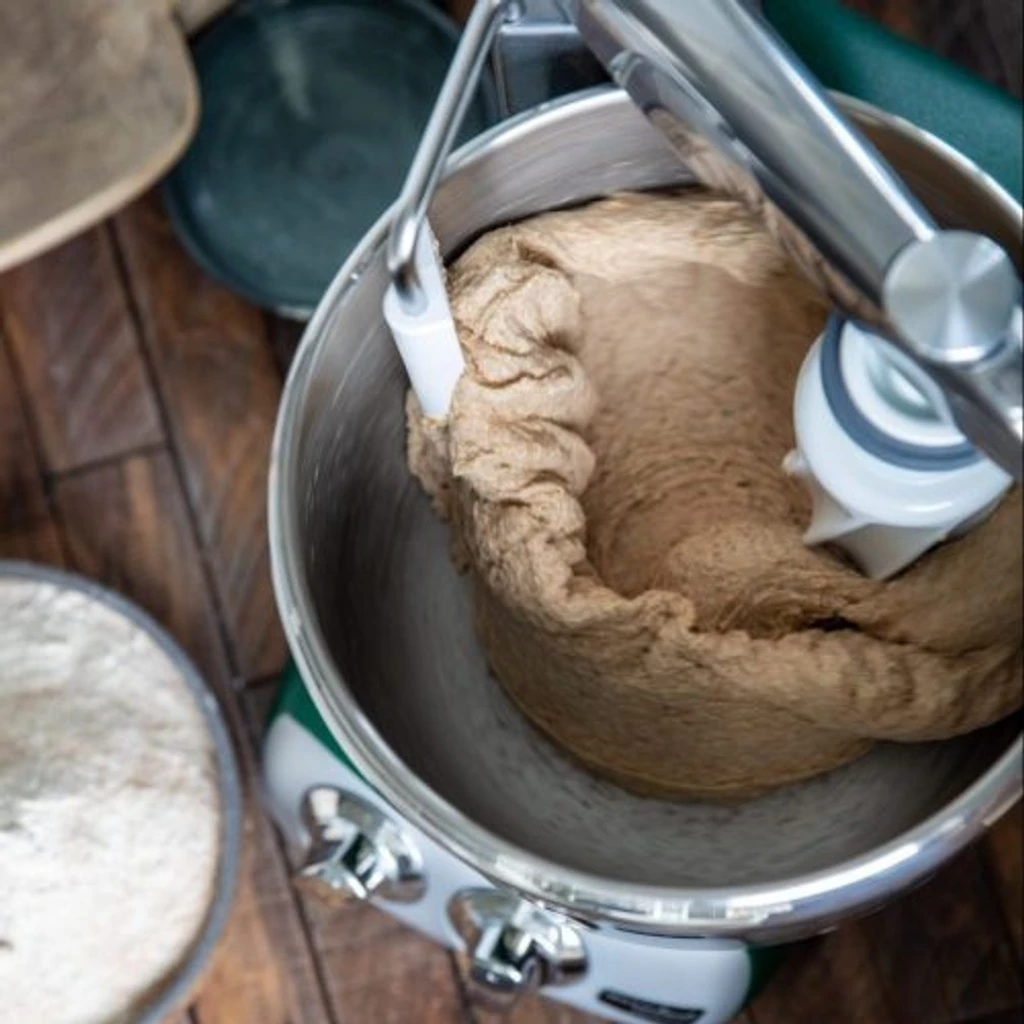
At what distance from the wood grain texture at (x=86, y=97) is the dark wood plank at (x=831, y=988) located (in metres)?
0.52

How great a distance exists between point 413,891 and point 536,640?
224mm

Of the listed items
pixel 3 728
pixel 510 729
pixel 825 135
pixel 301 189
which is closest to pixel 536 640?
pixel 510 729

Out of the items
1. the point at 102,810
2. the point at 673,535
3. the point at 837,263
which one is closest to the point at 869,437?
the point at 837,263

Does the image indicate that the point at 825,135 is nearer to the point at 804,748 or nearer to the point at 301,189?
the point at 804,748

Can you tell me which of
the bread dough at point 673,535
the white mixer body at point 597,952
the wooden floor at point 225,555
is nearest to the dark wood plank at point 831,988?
the wooden floor at point 225,555

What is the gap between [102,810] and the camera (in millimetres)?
854

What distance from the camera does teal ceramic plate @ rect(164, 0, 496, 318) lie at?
98cm

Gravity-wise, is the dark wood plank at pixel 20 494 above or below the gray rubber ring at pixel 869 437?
below

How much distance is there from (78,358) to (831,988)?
53 centimetres

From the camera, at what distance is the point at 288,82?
1001 mm

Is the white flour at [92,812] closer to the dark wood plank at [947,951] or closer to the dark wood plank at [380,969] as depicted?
the dark wood plank at [380,969]

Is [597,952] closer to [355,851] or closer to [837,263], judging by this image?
[355,851]

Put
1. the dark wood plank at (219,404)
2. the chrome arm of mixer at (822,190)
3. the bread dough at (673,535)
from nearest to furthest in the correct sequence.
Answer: the chrome arm of mixer at (822,190) < the bread dough at (673,535) < the dark wood plank at (219,404)

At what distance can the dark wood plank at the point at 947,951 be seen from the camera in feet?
3.01
